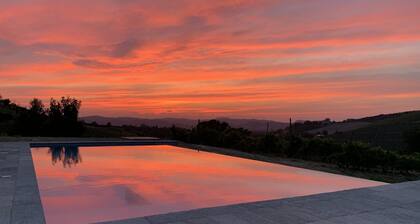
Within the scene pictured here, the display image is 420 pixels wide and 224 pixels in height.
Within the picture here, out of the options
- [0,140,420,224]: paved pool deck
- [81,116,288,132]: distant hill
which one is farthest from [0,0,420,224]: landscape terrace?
[81,116,288,132]: distant hill

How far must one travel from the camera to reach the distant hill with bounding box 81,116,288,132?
50.1 ft

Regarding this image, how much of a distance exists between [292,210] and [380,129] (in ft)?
→ 59.9

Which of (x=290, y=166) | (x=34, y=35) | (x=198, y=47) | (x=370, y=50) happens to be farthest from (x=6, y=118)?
(x=370, y=50)

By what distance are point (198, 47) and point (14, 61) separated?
6.40 m

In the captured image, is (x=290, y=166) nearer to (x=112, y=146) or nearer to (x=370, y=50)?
(x=370, y=50)

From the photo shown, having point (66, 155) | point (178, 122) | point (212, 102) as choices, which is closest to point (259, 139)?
point (212, 102)

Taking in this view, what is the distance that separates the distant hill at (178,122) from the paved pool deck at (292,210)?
898cm

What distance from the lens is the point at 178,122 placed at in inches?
688

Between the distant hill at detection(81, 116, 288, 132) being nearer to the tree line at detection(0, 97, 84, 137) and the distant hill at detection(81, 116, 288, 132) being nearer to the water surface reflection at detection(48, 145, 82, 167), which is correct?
the tree line at detection(0, 97, 84, 137)

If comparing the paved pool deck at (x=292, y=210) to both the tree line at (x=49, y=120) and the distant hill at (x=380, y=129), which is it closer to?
the distant hill at (x=380, y=129)

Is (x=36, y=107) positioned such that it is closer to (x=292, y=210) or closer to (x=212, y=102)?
(x=212, y=102)

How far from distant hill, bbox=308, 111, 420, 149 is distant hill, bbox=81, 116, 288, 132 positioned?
7.79 ft

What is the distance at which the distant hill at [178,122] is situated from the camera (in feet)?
50.1

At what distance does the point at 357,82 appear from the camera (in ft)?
42.7
